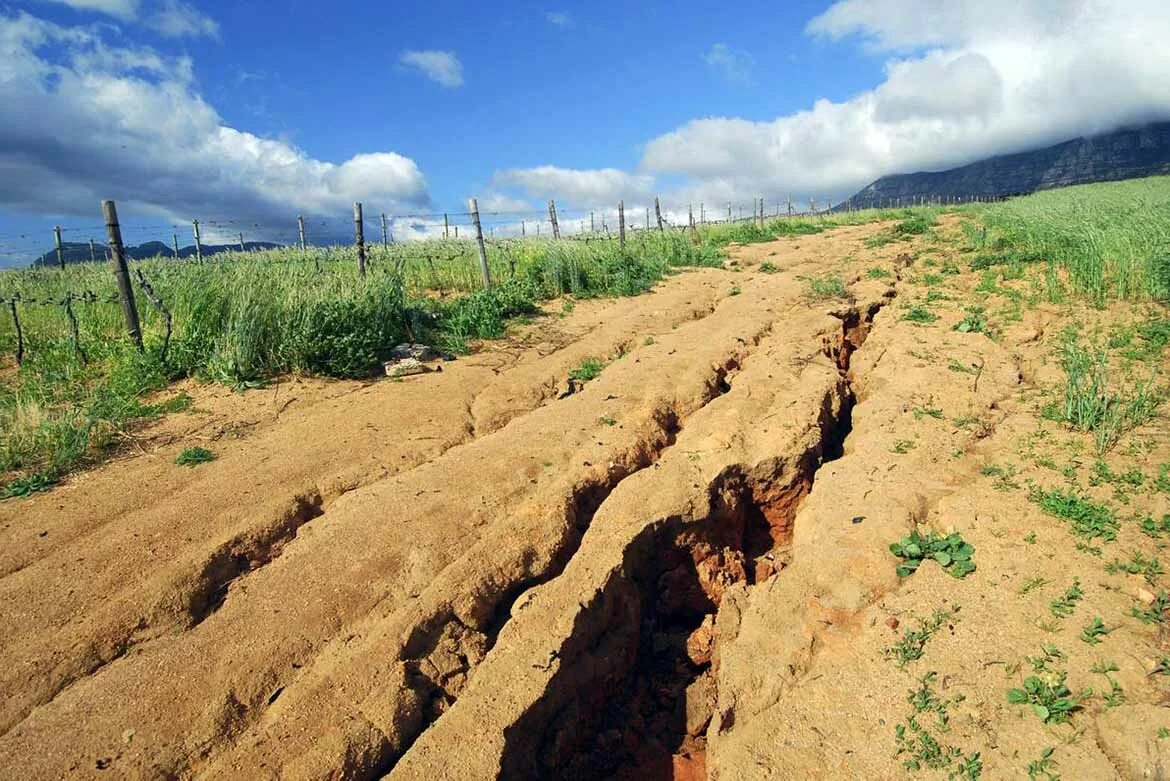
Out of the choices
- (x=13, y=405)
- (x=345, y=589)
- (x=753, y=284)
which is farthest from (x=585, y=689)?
(x=753, y=284)

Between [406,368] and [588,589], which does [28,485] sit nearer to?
[406,368]

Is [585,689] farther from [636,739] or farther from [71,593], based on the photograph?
[71,593]

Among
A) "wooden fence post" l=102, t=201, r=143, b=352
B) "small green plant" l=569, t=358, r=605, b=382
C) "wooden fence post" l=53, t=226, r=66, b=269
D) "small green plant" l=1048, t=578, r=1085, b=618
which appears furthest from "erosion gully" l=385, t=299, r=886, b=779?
"wooden fence post" l=53, t=226, r=66, b=269

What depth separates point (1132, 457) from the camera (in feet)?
11.6

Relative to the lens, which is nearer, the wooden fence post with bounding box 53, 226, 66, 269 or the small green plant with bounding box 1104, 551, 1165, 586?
the small green plant with bounding box 1104, 551, 1165, 586

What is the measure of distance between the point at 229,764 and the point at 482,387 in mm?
3710

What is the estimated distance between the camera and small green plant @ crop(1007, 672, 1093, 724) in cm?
221

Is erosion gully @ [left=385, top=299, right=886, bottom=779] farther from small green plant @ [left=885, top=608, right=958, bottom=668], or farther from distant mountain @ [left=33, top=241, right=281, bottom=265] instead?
distant mountain @ [left=33, top=241, right=281, bottom=265]

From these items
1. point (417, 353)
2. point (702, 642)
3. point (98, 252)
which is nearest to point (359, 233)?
point (417, 353)

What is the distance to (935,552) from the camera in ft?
10.2

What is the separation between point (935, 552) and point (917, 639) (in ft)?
1.97

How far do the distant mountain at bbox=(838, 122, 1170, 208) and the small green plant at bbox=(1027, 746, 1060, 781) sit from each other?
6648 centimetres

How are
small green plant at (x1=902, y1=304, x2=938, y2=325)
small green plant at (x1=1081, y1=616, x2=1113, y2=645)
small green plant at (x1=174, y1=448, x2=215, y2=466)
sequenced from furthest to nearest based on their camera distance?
small green plant at (x1=902, y1=304, x2=938, y2=325), small green plant at (x1=174, y1=448, x2=215, y2=466), small green plant at (x1=1081, y1=616, x2=1113, y2=645)

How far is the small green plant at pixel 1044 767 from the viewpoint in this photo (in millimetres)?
2051
